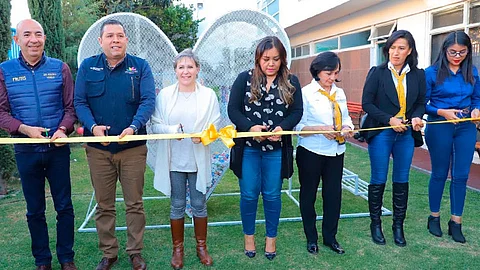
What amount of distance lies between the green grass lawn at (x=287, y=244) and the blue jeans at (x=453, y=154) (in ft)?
1.44

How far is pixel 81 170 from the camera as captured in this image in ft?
23.9

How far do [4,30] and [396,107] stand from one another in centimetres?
512

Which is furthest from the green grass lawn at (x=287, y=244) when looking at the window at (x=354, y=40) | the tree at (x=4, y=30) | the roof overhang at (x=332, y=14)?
the window at (x=354, y=40)

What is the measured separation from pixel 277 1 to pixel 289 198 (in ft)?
50.2

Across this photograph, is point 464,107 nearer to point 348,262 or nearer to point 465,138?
point 465,138

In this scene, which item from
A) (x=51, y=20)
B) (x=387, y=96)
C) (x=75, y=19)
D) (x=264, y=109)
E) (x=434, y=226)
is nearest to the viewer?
A: (x=264, y=109)

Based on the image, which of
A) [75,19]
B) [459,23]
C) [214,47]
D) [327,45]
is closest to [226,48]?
[214,47]

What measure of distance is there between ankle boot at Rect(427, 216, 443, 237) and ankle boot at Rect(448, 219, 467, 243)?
0.09 metres

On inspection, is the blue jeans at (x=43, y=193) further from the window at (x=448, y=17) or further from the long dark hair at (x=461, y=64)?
the window at (x=448, y=17)

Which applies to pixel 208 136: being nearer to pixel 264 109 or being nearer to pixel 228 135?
pixel 228 135

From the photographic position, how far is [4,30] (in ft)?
18.6

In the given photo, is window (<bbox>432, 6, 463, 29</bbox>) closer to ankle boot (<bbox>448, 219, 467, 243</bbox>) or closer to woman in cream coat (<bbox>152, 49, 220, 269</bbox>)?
ankle boot (<bbox>448, 219, 467, 243</bbox>)

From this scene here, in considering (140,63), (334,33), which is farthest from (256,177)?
(334,33)

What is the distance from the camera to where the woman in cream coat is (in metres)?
3.28
